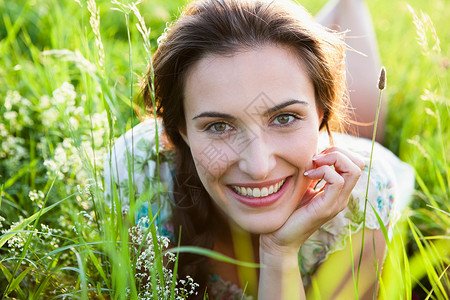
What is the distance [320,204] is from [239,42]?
0.71 m

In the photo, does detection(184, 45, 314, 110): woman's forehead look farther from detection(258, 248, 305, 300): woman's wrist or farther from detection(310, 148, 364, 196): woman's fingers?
detection(258, 248, 305, 300): woman's wrist

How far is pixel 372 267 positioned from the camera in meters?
2.31

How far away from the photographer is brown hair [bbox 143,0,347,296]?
194 cm

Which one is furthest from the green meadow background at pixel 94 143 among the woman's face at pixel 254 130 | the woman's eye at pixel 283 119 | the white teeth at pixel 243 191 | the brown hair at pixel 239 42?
the woman's eye at pixel 283 119

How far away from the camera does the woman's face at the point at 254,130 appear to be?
1.84 metres

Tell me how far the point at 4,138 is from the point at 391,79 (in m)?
3.02

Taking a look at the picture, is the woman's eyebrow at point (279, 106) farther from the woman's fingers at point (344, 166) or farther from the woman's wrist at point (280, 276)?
the woman's wrist at point (280, 276)

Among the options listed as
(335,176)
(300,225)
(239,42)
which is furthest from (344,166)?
(239,42)

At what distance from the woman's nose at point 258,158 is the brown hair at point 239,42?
36 cm

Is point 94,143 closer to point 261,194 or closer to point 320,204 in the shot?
point 261,194

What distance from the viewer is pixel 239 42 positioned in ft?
6.23

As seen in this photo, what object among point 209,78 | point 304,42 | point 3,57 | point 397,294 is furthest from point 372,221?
point 3,57

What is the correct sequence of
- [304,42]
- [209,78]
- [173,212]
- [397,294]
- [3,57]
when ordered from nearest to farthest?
[397,294], [209,78], [304,42], [173,212], [3,57]

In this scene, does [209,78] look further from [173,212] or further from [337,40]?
[173,212]
